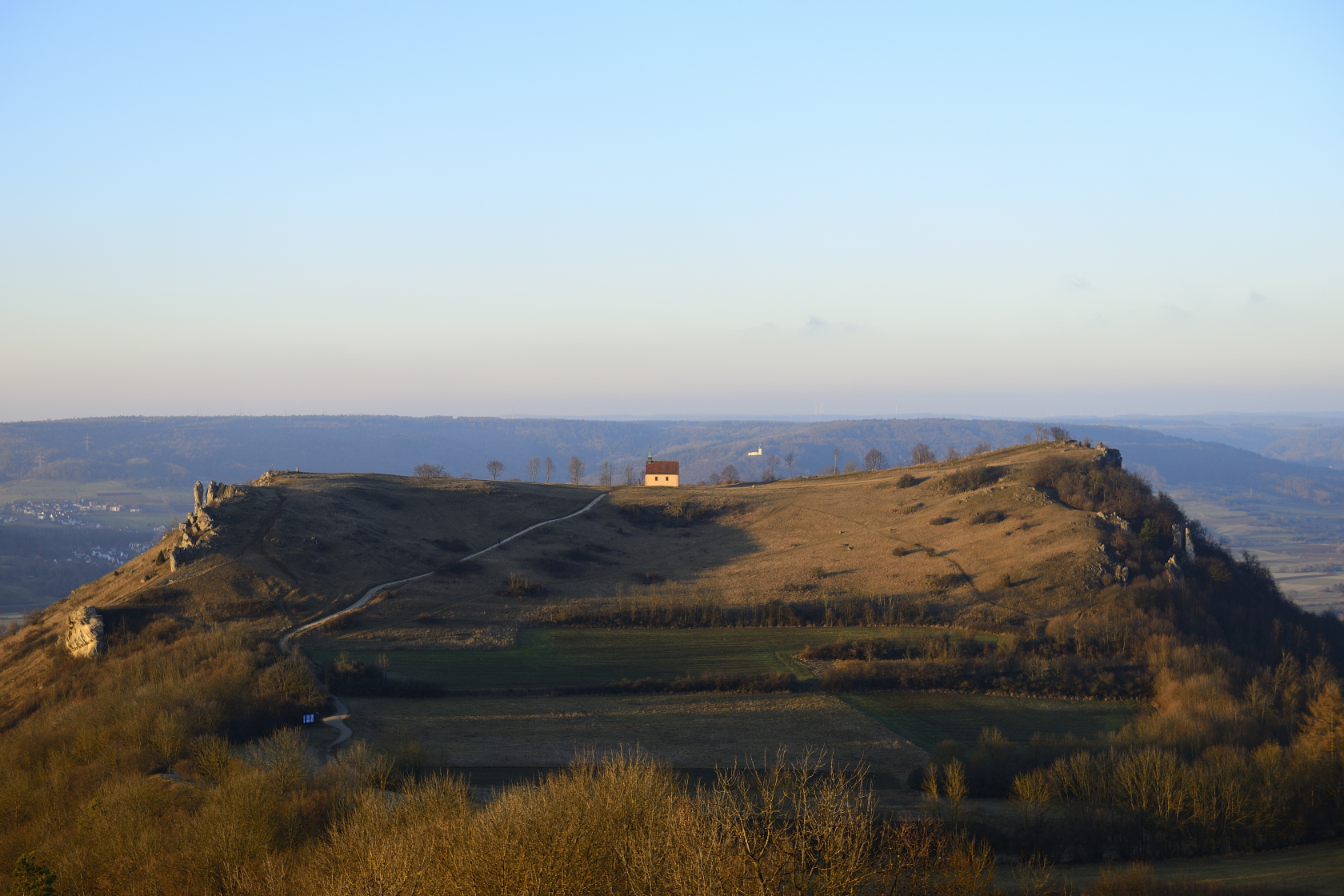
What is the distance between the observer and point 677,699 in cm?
6328

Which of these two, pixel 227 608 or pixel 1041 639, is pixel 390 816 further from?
pixel 1041 639

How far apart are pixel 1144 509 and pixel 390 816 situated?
297 ft

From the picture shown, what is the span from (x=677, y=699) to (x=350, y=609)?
31.0m

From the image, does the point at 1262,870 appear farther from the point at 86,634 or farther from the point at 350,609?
the point at 86,634

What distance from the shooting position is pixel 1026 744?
5362 centimetres

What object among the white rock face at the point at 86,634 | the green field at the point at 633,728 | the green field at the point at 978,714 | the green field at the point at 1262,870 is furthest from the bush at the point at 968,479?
the white rock face at the point at 86,634

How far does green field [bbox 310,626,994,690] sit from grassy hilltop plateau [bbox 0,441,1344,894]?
38 cm

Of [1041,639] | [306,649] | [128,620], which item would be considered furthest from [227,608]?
[1041,639]

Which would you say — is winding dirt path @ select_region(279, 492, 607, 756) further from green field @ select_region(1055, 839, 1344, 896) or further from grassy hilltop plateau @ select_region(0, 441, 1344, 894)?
green field @ select_region(1055, 839, 1344, 896)

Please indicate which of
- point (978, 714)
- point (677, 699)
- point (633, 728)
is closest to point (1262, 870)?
point (978, 714)

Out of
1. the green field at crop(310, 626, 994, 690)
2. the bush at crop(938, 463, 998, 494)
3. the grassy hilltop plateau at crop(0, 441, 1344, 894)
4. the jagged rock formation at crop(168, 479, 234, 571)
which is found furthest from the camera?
the bush at crop(938, 463, 998, 494)

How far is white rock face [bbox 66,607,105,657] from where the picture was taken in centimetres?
6869

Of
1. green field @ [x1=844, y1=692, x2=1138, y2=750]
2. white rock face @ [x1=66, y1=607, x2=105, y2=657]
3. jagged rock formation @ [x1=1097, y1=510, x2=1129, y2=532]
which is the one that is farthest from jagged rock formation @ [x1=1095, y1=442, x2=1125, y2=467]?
white rock face @ [x1=66, y1=607, x2=105, y2=657]

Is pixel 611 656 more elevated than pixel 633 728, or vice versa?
pixel 611 656
